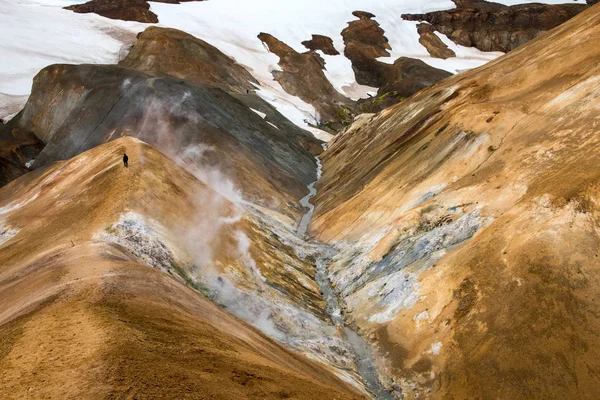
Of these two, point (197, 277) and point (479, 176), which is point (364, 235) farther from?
point (197, 277)

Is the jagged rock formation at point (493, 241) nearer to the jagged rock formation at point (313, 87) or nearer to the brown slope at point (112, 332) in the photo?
the brown slope at point (112, 332)

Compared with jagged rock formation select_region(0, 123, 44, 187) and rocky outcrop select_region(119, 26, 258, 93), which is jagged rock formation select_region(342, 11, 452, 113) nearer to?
rocky outcrop select_region(119, 26, 258, 93)

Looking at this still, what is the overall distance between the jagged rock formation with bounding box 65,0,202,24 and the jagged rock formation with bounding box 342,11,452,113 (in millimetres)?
66868

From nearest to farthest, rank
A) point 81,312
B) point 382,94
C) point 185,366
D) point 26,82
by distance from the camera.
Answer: point 185,366 < point 81,312 < point 26,82 < point 382,94

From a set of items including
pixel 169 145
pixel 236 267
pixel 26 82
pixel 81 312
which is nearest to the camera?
pixel 81 312

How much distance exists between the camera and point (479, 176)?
37719 millimetres

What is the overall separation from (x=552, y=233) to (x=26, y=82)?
103594 millimetres

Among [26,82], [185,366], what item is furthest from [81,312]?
[26,82]

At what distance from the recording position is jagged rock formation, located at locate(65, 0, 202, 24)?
15400 cm

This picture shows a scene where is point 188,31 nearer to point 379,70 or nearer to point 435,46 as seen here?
point 379,70

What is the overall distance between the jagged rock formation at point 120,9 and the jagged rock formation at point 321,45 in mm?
51162

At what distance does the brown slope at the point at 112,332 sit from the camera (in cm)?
1373

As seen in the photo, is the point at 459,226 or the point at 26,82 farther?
the point at 26,82

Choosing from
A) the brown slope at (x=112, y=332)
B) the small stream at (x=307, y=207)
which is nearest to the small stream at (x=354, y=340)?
the brown slope at (x=112, y=332)
